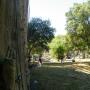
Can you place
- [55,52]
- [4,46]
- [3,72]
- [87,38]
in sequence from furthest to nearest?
[55,52], [87,38], [4,46], [3,72]

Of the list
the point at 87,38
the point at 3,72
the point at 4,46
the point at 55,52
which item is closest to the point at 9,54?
the point at 4,46

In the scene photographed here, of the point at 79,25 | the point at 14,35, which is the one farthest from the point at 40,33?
the point at 14,35

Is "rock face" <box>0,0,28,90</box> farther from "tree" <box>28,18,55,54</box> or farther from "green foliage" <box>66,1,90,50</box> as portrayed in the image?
"green foliage" <box>66,1,90,50</box>

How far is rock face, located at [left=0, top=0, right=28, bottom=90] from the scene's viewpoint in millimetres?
2781

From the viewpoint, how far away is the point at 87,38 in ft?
130

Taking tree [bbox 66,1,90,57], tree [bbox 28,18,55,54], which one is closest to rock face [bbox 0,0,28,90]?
tree [bbox 28,18,55,54]

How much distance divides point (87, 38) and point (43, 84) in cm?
2481

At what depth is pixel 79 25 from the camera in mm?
39719

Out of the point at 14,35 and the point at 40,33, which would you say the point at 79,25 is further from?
the point at 14,35

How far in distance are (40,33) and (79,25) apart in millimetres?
8899

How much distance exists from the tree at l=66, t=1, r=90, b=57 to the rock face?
3674cm

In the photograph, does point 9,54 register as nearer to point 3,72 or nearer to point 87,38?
point 3,72

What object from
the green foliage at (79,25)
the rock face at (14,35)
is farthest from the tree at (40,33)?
the rock face at (14,35)

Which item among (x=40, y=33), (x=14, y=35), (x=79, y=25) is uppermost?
(x=79, y=25)
